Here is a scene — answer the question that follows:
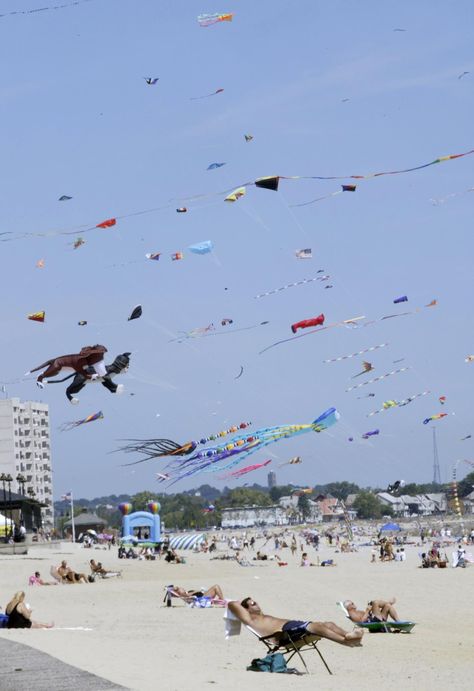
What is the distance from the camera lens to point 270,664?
11453 millimetres

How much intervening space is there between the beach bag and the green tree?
498 feet

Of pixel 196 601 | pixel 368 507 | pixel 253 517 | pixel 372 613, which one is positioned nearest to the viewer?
pixel 372 613

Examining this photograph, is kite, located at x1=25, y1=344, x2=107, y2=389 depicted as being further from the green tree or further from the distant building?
the green tree

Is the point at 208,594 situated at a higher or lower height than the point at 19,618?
higher

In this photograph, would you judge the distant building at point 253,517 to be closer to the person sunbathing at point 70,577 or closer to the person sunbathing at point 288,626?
the person sunbathing at point 70,577

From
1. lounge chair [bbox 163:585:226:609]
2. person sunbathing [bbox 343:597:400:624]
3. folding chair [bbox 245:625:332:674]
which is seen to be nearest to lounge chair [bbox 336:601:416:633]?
person sunbathing [bbox 343:597:400:624]

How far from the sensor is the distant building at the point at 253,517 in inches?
6068

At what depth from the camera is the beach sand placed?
11.0 m

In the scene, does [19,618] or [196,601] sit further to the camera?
[196,601]

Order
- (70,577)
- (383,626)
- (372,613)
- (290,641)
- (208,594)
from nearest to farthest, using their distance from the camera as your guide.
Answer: (290,641) → (383,626) → (372,613) → (208,594) → (70,577)

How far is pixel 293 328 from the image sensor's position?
93.8ft

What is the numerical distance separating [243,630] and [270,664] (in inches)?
162

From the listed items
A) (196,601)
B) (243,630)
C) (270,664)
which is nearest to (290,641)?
(270,664)

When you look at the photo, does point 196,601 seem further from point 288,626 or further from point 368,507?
point 368,507
